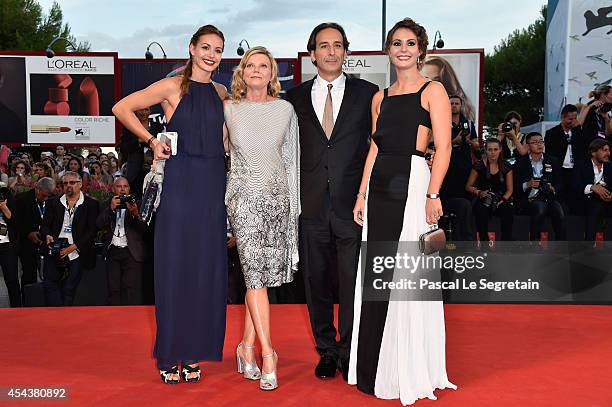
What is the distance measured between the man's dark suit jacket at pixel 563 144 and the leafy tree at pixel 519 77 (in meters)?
34.7

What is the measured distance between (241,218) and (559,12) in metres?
23.2

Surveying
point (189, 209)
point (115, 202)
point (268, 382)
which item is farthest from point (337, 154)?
point (115, 202)

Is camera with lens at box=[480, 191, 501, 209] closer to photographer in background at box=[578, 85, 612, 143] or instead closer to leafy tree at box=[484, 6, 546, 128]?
photographer in background at box=[578, 85, 612, 143]

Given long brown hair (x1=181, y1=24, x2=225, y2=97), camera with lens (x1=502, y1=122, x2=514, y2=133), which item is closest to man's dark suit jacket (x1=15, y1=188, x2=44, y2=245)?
long brown hair (x1=181, y1=24, x2=225, y2=97)

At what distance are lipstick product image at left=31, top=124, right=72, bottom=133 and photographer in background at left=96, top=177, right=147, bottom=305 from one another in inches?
418

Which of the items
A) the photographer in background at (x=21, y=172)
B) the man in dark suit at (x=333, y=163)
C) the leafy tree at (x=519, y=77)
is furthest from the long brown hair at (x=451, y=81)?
the leafy tree at (x=519, y=77)

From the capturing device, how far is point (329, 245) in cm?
440

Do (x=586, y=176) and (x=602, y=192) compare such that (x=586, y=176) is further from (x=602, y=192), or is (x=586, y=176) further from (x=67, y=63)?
(x=67, y=63)

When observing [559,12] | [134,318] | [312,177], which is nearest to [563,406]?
[312,177]

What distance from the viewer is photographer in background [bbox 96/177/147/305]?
711 centimetres

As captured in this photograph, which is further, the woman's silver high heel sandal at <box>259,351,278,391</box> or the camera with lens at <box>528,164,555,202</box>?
the camera with lens at <box>528,164,555,202</box>

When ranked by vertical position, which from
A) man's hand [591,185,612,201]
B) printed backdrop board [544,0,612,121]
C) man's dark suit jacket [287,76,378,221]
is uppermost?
printed backdrop board [544,0,612,121]

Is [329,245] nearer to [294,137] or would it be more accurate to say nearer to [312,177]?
[312,177]

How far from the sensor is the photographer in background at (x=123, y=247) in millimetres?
7105
